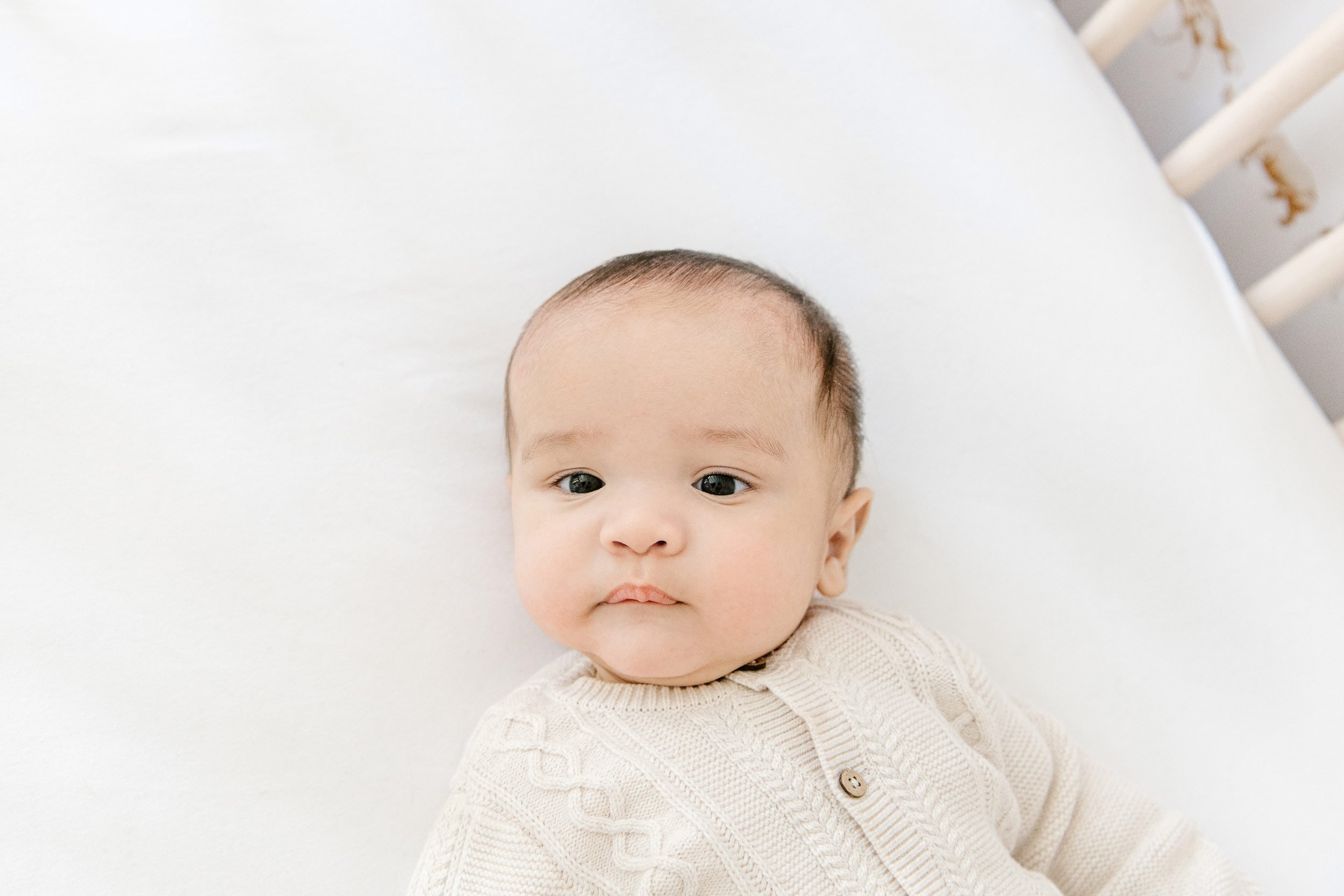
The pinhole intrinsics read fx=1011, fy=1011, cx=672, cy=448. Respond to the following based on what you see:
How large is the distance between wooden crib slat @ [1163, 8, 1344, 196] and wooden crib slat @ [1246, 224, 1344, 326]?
16cm

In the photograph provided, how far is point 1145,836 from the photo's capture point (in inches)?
44.8

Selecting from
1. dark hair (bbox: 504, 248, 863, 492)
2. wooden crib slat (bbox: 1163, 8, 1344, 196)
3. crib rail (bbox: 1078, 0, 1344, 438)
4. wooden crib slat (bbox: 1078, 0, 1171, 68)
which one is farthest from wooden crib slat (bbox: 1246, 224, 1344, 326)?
dark hair (bbox: 504, 248, 863, 492)

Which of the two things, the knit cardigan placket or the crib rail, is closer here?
the knit cardigan placket

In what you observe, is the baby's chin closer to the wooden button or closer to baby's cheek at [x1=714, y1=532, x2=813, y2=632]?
baby's cheek at [x1=714, y1=532, x2=813, y2=632]

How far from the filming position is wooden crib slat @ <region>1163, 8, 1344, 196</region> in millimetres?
1202

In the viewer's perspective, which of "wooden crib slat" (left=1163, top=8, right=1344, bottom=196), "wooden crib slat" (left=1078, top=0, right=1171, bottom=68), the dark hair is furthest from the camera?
"wooden crib slat" (left=1078, top=0, right=1171, bottom=68)

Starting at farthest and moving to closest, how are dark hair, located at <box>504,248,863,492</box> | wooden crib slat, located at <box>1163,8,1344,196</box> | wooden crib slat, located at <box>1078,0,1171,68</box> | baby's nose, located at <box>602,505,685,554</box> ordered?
wooden crib slat, located at <box>1078,0,1171,68</box> → wooden crib slat, located at <box>1163,8,1344,196</box> → dark hair, located at <box>504,248,863,492</box> → baby's nose, located at <box>602,505,685,554</box>

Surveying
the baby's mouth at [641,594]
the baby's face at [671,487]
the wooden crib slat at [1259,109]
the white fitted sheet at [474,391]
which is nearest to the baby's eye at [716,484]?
the baby's face at [671,487]

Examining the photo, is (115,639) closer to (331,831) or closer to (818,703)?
(331,831)

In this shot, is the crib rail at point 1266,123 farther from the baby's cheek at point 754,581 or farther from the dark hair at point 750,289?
the baby's cheek at point 754,581

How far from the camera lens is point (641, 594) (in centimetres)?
98

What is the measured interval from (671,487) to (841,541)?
0.26m

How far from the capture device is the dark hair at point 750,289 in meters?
1.06

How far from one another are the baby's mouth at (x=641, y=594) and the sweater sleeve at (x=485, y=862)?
9.8 inches
